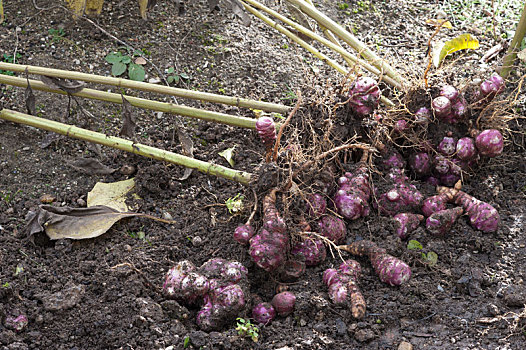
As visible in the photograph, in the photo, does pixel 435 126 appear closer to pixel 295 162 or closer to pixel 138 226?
pixel 295 162

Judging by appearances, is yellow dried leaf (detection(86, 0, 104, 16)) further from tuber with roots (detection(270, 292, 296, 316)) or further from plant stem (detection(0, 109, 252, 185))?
tuber with roots (detection(270, 292, 296, 316))

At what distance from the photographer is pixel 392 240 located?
1.73 metres

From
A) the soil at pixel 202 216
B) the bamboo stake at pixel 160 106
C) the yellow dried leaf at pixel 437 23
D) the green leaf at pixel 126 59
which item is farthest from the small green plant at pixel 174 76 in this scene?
the yellow dried leaf at pixel 437 23

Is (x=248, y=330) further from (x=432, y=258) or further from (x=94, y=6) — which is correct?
(x=94, y=6)

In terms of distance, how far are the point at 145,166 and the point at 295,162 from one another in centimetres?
61

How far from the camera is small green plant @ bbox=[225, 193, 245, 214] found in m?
1.82

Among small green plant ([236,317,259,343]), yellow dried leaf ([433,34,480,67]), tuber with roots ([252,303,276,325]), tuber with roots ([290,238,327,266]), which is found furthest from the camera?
yellow dried leaf ([433,34,480,67])

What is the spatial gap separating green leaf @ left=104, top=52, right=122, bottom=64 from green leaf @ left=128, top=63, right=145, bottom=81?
68 mm

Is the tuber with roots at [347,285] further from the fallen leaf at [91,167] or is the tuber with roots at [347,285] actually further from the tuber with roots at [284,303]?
the fallen leaf at [91,167]

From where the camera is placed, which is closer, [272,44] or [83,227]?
[83,227]

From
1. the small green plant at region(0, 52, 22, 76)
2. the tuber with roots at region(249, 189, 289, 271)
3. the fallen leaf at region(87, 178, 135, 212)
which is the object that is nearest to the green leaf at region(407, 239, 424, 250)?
the tuber with roots at region(249, 189, 289, 271)

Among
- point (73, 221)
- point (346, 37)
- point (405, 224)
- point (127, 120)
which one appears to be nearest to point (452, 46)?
point (346, 37)

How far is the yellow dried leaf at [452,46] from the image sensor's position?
234 centimetres


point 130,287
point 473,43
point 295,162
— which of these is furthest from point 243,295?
point 473,43
